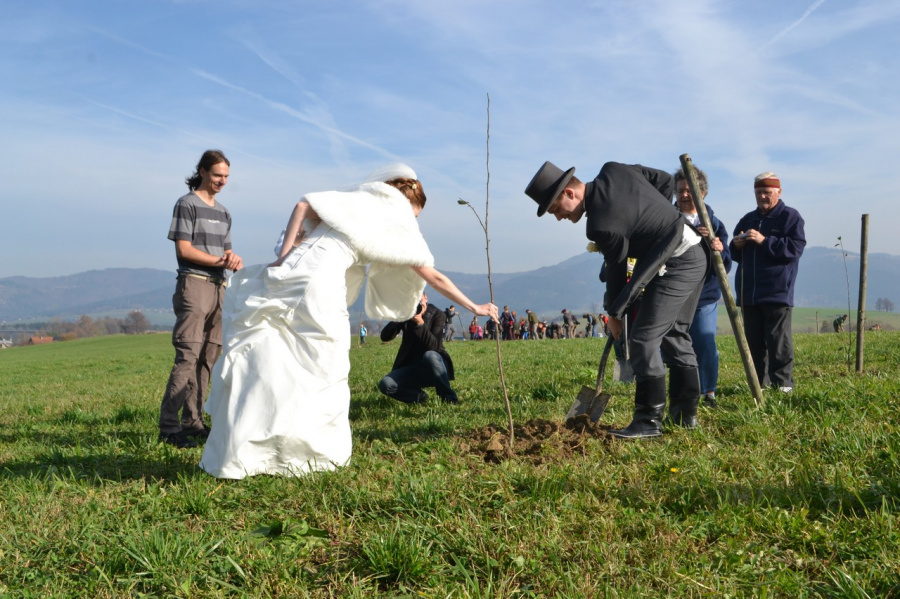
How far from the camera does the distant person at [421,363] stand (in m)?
6.81

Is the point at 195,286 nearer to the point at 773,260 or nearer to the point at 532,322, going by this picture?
the point at 773,260

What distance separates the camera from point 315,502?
11.4 feet

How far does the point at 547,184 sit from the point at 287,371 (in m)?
2.10

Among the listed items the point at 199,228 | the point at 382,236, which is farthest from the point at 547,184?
the point at 199,228

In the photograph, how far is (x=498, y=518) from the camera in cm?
311

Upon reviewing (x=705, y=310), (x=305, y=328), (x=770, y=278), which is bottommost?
(x=305, y=328)

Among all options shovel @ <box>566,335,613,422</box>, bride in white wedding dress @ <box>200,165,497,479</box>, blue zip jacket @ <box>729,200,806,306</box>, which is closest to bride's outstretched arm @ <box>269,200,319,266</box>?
bride in white wedding dress @ <box>200,165,497,479</box>

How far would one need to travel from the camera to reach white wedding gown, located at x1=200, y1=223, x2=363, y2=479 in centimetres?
386

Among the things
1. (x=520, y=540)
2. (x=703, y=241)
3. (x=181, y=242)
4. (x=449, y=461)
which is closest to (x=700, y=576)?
(x=520, y=540)

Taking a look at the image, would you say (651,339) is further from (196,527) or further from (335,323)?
(196,527)

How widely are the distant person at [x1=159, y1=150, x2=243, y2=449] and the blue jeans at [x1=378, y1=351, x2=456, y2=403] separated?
1947mm

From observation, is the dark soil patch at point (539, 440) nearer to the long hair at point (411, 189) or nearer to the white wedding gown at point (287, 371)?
the white wedding gown at point (287, 371)

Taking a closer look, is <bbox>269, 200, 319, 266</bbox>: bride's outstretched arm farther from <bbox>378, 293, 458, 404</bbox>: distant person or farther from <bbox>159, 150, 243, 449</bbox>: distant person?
<bbox>378, 293, 458, 404</bbox>: distant person

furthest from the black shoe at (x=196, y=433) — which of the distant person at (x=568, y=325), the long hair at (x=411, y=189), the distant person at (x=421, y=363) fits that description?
the distant person at (x=568, y=325)
